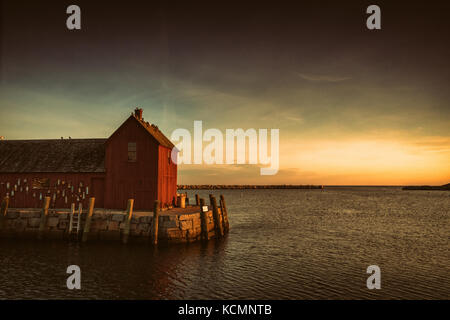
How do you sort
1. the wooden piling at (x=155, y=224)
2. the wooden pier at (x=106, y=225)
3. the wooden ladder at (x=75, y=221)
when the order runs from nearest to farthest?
the wooden piling at (x=155, y=224) < the wooden pier at (x=106, y=225) < the wooden ladder at (x=75, y=221)

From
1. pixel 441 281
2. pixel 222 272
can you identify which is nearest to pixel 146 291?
pixel 222 272

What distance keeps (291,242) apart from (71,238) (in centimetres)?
1555

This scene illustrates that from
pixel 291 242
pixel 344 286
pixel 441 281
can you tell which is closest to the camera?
pixel 344 286

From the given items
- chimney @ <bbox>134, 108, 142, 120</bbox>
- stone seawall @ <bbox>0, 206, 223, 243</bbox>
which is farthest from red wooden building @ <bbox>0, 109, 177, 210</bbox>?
stone seawall @ <bbox>0, 206, 223, 243</bbox>

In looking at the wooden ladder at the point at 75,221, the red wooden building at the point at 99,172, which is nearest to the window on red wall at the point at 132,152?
the red wooden building at the point at 99,172

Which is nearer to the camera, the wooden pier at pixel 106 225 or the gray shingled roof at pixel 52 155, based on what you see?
the wooden pier at pixel 106 225

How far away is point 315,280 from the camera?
14969 mm

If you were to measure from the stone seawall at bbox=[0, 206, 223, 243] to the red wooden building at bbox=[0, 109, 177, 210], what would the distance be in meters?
2.75

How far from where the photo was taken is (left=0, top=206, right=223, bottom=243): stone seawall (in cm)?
2053

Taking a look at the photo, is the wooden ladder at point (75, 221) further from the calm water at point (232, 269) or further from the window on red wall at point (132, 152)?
the window on red wall at point (132, 152)

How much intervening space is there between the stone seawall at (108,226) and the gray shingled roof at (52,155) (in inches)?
188

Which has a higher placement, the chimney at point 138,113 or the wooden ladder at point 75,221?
the chimney at point 138,113

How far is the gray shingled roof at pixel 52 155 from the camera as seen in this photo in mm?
26423

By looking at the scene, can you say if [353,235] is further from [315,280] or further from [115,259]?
[115,259]
